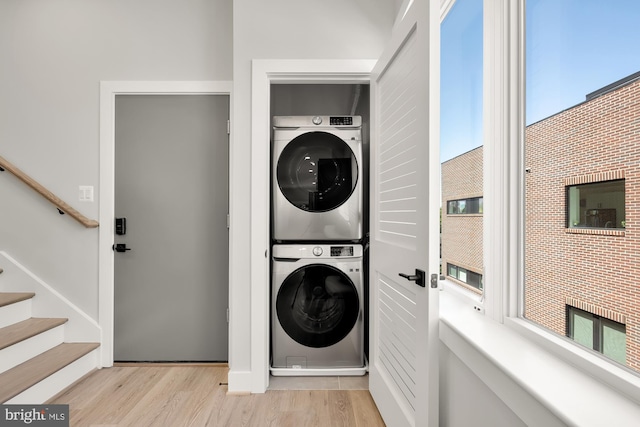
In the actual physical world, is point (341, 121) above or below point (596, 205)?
above

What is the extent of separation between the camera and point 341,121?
8.00 ft

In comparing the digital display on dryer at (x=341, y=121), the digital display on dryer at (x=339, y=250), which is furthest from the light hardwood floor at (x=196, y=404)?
the digital display on dryer at (x=341, y=121)

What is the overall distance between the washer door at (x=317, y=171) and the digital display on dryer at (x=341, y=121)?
0.09m

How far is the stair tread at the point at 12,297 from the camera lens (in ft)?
7.64

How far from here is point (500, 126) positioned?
4.20 feet

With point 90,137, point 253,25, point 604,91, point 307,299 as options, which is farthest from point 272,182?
point 604,91

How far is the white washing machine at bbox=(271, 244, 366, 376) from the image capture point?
2406 mm

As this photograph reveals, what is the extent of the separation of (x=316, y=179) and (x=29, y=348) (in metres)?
2.14

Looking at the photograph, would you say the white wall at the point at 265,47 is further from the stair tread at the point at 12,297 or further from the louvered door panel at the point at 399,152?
the stair tread at the point at 12,297

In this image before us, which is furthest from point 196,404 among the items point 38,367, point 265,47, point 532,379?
point 265,47

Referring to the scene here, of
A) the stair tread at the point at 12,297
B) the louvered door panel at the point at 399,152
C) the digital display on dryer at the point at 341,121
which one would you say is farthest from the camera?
the digital display on dryer at the point at 341,121

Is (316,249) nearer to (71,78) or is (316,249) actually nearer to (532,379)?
(532,379)

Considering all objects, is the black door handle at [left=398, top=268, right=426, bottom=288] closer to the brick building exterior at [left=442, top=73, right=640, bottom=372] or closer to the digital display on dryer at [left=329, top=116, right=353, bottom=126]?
the brick building exterior at [left=442, top=73, right=640, bottom=372]

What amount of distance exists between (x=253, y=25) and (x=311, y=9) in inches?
15.1
